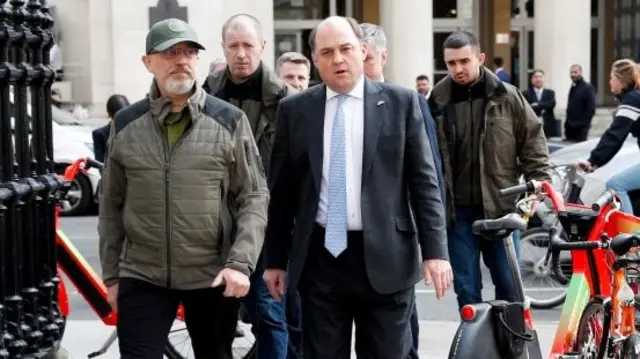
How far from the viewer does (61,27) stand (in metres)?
34.1

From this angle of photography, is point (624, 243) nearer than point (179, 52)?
No

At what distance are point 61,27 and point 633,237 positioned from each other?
2866 centimetres

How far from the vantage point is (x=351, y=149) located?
5.96 meters

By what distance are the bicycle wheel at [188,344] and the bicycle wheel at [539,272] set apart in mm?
3644

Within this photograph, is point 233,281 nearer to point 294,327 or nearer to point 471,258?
point 294,327

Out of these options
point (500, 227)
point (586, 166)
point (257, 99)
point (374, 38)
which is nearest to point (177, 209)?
point (500, 227)

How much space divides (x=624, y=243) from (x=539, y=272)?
5470 mm

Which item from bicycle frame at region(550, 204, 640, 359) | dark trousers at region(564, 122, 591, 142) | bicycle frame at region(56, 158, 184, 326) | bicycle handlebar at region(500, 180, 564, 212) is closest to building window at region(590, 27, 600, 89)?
dark trousers at region(564, 122, 591, 142)

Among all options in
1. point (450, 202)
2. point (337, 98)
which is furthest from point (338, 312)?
point (450, 202)

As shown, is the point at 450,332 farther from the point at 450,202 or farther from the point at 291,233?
the point at 291,233

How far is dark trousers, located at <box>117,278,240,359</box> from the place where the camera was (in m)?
5.80

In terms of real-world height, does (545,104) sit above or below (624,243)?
below

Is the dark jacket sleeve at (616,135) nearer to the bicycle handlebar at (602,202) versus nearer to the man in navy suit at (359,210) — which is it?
the bicycle handlebar at (602,202)

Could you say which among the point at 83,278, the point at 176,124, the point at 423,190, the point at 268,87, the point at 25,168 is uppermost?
the point at 268,87
